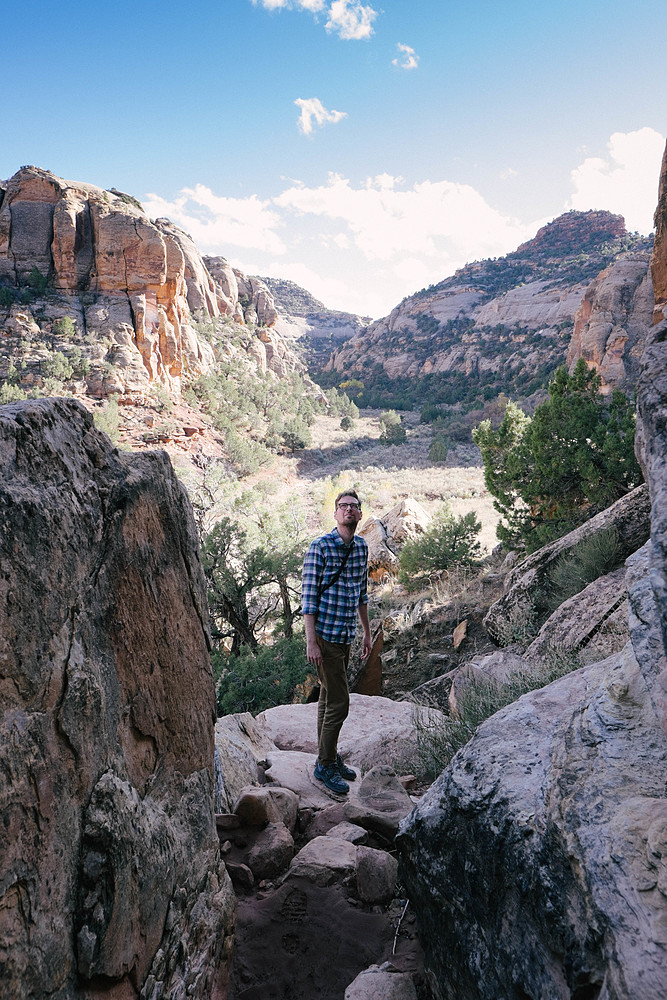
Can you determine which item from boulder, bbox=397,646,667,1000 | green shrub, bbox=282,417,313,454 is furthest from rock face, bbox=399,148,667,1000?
green shrub, bbox=282,417,313,454

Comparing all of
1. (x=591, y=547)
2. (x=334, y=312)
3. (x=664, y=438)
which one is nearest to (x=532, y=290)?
(x=334, y=312)

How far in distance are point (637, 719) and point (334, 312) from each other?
104 metres

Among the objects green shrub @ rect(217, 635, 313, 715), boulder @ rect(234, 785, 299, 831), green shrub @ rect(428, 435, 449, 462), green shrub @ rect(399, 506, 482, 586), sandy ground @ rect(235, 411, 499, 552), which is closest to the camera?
boulder @ rect(234, 785, 299, 831)

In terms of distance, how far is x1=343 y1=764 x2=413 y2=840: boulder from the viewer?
9.88ft

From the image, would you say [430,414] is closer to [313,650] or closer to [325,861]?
[313,650]

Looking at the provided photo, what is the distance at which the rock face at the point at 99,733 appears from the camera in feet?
4.28

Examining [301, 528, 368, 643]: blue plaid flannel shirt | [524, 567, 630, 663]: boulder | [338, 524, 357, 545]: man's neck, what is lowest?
[524, 567, 630, 663]: boulder

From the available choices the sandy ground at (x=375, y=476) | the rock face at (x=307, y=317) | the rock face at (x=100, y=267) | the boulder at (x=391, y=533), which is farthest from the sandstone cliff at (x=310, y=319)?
the boulder at (x=391, y=533)

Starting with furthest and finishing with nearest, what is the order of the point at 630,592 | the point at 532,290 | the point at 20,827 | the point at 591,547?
1. the point at 532,290
2. the point at 591,547
3. the point at 630,592
4. the point at 20,827

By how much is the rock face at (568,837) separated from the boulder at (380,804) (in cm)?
82

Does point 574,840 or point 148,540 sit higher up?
point 148,540

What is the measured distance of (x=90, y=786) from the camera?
1533 millimetres

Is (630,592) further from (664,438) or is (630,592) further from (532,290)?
(532,290)

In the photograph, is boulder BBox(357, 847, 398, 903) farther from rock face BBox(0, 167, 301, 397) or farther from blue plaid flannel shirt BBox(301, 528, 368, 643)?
rock face BBox(0, 167, 301, 397)
